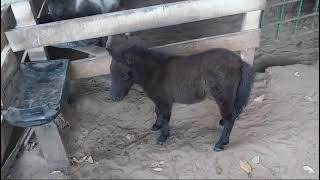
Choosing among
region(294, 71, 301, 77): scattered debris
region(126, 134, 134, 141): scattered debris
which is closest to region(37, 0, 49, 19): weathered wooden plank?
region(126, 134, 134, 141): scattered debris

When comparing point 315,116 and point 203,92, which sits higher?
point 203,92

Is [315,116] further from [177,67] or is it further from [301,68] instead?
[177,67]

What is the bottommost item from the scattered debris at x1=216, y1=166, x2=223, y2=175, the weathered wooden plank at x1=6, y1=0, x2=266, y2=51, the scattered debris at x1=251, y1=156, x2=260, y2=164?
the scattered debris at x1=216, y1=166, x2=223, y2=175

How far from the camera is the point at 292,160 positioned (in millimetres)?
3736

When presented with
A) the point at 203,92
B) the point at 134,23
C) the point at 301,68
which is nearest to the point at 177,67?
the point at 203,92

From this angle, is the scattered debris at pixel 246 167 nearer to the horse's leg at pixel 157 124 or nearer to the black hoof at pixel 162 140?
the black hoof at pixel 162 140

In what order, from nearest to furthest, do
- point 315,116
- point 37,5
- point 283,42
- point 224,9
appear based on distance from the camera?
point 224,9
point 315,116
point 37,5
point 283,42

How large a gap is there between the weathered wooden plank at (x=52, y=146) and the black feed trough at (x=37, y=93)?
0.29 metres

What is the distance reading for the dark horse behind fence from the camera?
359 cm

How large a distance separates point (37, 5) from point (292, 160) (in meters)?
3.46

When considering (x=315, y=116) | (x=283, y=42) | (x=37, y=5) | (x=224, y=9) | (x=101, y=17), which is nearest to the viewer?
(x=101, y=17)

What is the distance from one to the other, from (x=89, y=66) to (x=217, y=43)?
1.35m

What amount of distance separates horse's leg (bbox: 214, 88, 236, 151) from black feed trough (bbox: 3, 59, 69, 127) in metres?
1.44

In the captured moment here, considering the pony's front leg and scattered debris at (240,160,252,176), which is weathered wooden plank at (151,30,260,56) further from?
scattered debris at (240,160,252,176)
